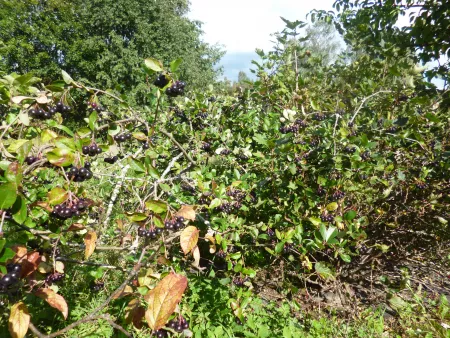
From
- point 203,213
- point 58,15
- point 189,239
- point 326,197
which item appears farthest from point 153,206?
point 58,15

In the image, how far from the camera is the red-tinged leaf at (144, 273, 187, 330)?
0.93m

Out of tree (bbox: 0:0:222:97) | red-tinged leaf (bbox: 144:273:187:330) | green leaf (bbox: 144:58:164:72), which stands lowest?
red-tinged leaf (bbox: 144:273:187:330)

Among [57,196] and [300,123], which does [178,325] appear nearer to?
[57,196]

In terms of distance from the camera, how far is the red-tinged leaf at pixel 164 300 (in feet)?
3.04

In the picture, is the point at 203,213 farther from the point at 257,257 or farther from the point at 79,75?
the point at 79,75

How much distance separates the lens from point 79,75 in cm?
1659

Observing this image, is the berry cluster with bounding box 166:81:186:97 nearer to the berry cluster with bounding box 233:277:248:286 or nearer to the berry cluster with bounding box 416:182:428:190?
the berry cluster with bounding box 233:277:248:286

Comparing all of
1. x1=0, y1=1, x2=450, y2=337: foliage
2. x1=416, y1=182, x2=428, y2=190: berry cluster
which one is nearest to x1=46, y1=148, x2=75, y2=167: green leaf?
x1=0, y1=1, x2=450, y2=337: foliage

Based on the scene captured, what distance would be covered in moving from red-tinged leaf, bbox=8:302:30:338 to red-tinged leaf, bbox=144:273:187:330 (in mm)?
512

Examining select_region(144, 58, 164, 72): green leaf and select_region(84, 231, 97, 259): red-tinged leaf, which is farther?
select_region(144, 58, 164, 72): green leaf

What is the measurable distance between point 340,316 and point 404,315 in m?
0.62

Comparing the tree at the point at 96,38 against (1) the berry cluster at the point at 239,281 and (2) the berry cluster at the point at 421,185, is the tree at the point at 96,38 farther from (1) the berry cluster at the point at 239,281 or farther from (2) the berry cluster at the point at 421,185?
(1) the berry cluster at the point at 239,281

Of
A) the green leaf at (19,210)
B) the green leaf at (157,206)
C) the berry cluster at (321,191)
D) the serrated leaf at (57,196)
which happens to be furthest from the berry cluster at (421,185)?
the green leaf at (19,210)

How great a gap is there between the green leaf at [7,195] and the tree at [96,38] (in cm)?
1534
